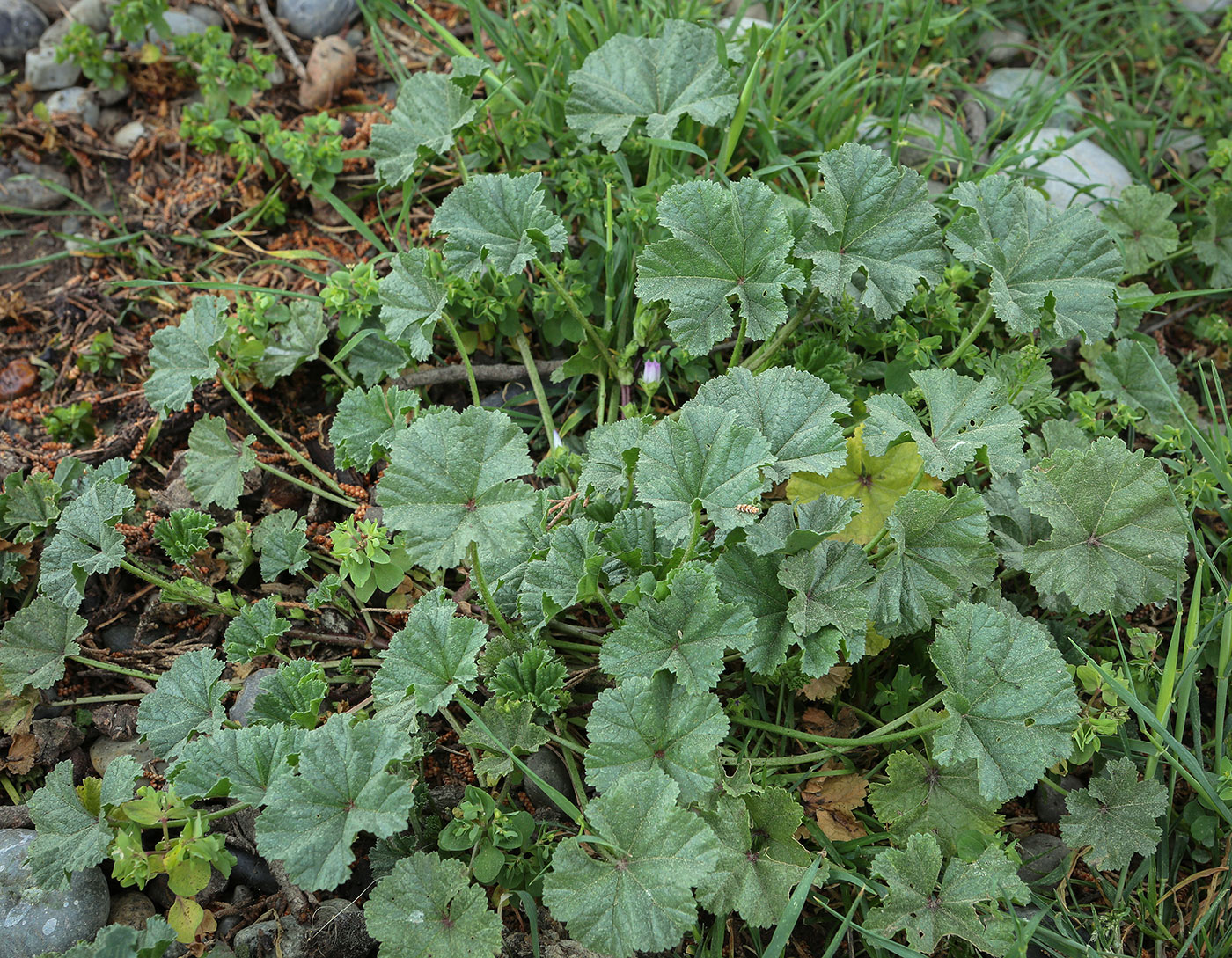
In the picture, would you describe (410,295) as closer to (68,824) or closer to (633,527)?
(633,527)

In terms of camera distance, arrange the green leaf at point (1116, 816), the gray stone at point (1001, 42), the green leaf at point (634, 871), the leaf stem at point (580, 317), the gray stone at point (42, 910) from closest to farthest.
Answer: the green leaf at point (634, 871) → the gray stone at point (42, 910) → the green leaf at point (1116, 816) → the leaf stem at point (580, 317) → the gray stone at point (1001, 42)

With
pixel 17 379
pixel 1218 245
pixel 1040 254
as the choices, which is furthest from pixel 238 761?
pixel 1218 245

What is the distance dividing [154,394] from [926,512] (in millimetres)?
2434

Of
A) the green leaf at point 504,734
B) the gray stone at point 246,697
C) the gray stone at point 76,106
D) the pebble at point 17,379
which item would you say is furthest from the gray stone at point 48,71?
the green leaf at point 504,734

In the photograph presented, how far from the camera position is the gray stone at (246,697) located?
259 cm

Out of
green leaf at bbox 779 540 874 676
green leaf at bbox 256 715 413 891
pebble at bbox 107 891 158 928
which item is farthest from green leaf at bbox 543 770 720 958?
pebble at bbox 107 891 158 928

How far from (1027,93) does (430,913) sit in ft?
12.8

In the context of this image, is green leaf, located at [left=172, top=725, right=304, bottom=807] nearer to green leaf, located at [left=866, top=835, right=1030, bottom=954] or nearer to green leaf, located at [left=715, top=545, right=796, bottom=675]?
green leaf, located at [left=715, top=545, right=796, bottom=675]

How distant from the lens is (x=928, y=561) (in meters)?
2.44

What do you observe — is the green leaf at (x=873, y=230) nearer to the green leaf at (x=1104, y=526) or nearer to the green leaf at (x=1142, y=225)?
the green leaf at (x=1104, y=526)

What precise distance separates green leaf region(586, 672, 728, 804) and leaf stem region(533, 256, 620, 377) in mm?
1235

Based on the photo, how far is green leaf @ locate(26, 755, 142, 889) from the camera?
2205 mm

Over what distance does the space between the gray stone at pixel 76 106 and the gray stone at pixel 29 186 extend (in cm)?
26

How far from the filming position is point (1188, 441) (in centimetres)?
308
